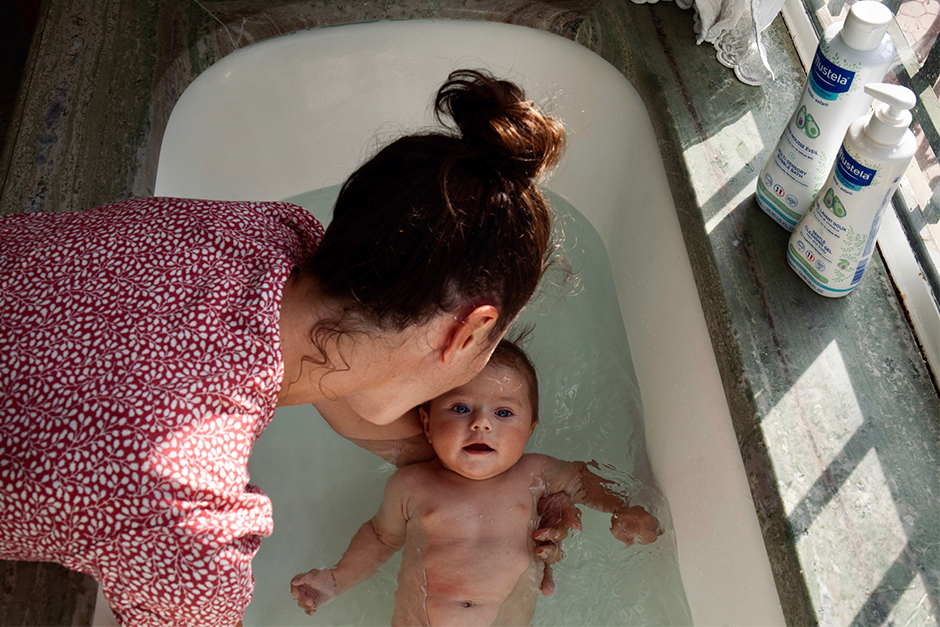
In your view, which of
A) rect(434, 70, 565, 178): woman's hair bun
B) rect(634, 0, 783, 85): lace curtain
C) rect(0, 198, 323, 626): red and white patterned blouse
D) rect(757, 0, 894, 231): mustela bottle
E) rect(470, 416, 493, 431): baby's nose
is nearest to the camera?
rect(0, 198, 323, 626): red and white patterned blouse

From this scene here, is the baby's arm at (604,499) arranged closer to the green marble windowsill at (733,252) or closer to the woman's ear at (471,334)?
the green marble windowsill at (733,252)

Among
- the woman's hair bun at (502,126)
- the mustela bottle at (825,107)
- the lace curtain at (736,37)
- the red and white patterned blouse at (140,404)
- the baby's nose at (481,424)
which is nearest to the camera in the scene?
the red and white patterned blouse at (140,404)

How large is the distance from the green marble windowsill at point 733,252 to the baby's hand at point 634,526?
301 millimetres

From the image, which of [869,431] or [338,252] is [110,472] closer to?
[338,252]

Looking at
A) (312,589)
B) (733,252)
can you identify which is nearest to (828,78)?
(733,252)

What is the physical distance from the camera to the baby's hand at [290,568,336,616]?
4.00 feet

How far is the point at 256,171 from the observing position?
163 cm

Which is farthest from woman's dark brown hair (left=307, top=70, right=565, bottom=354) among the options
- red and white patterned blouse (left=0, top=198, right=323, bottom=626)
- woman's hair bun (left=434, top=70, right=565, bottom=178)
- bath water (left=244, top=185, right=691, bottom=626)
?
bath water (left=244, top=185, right=691, bottom=626)

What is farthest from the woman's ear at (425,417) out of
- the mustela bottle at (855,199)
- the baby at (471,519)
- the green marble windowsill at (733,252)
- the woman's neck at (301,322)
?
the mustela bottle at (855,199)

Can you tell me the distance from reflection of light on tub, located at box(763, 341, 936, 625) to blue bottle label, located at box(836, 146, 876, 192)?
0.78ft

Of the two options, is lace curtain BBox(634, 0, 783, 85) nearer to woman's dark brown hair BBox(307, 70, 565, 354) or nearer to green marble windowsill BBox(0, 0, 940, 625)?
green marble windowsill BBox(0, 0, 940, 625)

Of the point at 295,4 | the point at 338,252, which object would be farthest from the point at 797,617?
the point at 295,4

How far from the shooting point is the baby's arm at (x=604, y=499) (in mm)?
1259

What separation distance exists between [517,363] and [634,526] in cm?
33
